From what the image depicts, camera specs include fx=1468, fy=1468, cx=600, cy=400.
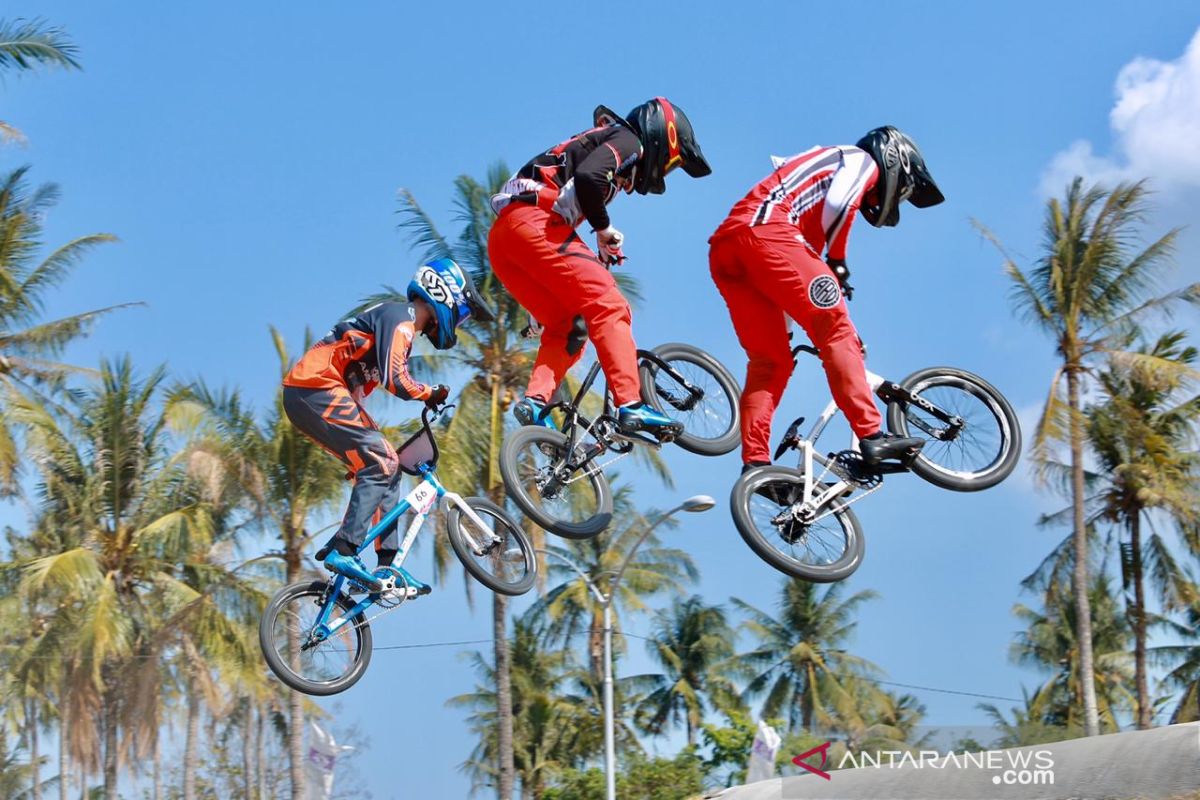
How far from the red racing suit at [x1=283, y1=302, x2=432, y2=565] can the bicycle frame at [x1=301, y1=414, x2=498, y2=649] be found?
0.09 metres

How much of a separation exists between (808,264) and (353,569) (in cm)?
367

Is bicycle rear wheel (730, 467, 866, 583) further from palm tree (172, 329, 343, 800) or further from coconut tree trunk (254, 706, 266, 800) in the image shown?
coconut tree trunk (254, 706, 266, 800)

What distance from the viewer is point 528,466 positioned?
995 cm

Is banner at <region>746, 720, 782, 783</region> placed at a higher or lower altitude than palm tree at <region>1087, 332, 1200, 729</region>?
lower

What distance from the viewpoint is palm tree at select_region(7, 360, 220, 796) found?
28.3 meters

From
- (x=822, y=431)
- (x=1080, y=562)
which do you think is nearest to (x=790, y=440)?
(x=822, y=431)

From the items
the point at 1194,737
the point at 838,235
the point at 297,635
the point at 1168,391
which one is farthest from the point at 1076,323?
the point at 297,635

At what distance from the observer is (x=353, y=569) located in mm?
9961

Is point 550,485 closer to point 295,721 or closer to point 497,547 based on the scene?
point 497,547

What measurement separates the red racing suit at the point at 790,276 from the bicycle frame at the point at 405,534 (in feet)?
6.90

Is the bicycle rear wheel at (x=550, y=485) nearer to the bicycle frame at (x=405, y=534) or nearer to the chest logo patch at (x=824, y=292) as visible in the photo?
the bicycle frame at (x=405, y=534)

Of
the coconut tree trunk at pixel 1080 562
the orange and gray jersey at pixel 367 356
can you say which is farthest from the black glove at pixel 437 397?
the coconut tree trunk at pixel 1080 562

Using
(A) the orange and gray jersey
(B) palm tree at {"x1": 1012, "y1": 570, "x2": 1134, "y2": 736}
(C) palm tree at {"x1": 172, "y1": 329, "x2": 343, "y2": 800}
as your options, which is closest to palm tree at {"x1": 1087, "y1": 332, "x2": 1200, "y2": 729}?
(B) palm tree at {"x1": 1012, "y1": 570, "x2": 1134, "y2": 736}

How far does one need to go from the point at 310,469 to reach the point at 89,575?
445cm
